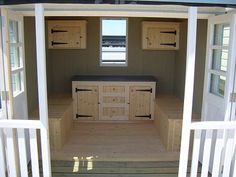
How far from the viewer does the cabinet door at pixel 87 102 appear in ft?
18.0

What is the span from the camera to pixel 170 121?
407cm

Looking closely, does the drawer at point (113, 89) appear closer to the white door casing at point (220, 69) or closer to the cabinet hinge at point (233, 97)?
the white door casing at point (220, 69)

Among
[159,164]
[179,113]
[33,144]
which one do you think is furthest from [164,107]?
[33,144]

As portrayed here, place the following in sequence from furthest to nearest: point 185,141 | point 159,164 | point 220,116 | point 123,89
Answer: point 123,89 → point 159,164 → point 220,116 → point 185,141

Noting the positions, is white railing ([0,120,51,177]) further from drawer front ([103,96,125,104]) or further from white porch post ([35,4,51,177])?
drawer front ([103,96,125,104])

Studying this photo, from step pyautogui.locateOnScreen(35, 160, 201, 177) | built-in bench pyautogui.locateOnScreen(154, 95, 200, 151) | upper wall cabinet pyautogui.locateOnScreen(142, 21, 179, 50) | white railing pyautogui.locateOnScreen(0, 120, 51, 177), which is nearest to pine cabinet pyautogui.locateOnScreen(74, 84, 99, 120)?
built-in bench pyautogui.locateOnScreen(154, 95, 200, 151)

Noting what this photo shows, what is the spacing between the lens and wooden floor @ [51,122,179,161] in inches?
153

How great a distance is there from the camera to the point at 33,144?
256cm

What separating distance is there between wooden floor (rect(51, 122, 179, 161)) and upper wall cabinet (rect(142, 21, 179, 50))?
5.72 feet

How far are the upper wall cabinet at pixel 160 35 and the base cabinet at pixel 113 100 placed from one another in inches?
35.2

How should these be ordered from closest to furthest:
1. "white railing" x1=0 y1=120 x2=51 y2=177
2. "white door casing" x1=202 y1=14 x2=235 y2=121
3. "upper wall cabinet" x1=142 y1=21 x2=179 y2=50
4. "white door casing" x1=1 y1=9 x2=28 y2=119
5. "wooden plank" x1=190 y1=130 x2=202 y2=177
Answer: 1. "white railing" x1=0 y1=120 x2=51 y2=177
2. "wooden plank" x1=190 y1=130 x2=202 y2=177
3. "white door casing" x1=1 y1=9 x2=28 y2=119
4. "white door casing" x1=202 y1=14 x2=235 y2=121
5. "upper wall cabinet" x1=142 y1=21 x2=179 y2=50

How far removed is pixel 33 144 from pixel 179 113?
2640 millimetres

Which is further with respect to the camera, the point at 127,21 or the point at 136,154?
the point at 127,21

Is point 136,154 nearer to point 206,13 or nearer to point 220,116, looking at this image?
point 220,116
